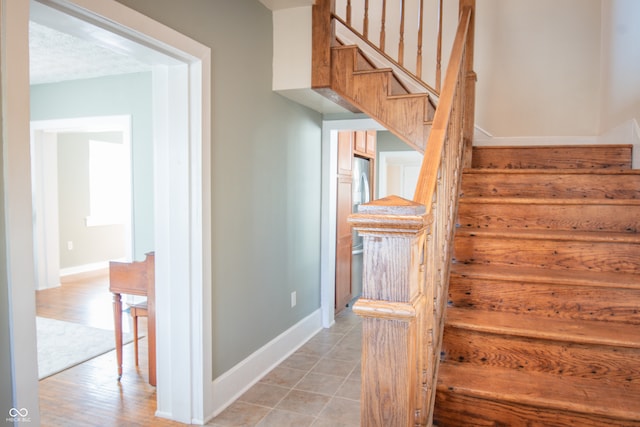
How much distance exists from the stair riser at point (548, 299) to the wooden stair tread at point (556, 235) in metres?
0.27

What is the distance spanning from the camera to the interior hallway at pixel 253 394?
2.28m

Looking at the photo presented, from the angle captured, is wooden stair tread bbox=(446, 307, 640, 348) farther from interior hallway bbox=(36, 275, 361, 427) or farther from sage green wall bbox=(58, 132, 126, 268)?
sage green wall bbox=(58, 132, 126, 268)

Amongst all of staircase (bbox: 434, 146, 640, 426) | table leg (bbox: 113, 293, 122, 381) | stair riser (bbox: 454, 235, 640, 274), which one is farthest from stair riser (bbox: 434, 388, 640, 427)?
table leg (bbox: 113, 293, 122, 381)

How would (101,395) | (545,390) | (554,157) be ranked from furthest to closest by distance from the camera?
(554,157) < (101,395) < (545,390)

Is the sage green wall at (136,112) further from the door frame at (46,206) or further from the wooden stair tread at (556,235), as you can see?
the wooden stair tread at (556,235)

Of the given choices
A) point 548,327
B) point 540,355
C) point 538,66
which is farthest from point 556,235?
point 538,66

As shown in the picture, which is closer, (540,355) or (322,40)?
(540,355)

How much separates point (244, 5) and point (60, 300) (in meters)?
3.90

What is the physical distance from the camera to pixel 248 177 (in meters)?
2.59

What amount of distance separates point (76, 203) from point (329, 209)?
4.00 m

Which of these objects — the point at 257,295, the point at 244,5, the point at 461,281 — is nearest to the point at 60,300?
the point at 257,295

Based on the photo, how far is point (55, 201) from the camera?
5.13 m

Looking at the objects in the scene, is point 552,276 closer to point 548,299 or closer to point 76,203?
point 548,299

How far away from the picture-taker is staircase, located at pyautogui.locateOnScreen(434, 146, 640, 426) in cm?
141
